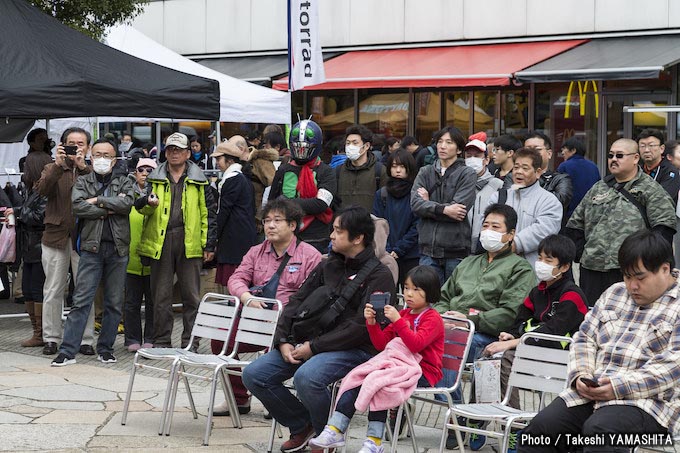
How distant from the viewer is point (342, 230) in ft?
23.1

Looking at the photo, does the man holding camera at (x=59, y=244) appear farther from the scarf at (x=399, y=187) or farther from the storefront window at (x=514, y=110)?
the storefront window at (x=514, y=110)

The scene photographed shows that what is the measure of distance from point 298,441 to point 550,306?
1719 millimetres

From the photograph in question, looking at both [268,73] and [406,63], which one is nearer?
[406,63]

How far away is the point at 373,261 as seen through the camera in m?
7.03

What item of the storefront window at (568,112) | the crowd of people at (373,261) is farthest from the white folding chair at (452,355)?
the storefront window at (568,112)

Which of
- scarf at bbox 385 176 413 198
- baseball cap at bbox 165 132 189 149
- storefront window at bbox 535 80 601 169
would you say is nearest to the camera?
scarf at bbox 385 176 413 198

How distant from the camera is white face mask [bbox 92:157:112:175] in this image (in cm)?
984

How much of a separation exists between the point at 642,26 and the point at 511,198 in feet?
38.5

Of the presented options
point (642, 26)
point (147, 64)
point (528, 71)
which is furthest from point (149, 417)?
point (642, 26)

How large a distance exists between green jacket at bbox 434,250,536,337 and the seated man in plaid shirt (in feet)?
4.82

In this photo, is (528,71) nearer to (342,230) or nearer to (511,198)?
(511,198)

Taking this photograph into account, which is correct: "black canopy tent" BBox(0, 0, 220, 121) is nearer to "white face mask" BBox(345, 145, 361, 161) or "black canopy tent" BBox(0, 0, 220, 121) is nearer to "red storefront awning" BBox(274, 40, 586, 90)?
"white face mask" BBox(345, 145, 361, 161)

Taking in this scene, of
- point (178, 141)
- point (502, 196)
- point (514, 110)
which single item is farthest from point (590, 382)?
point (514, 110)

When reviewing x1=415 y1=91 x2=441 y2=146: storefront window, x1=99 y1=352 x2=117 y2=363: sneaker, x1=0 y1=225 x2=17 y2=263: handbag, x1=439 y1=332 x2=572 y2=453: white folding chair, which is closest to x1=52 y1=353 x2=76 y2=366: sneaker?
x1=99 y1=352 x2=117 y2=363: sneaker
